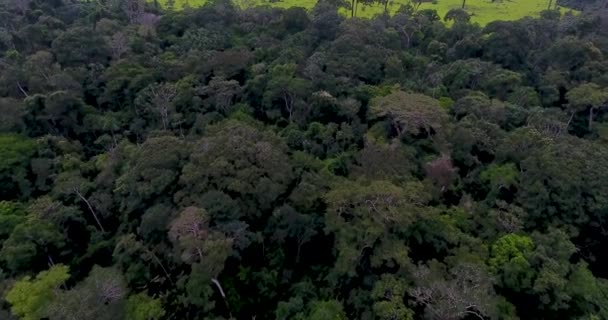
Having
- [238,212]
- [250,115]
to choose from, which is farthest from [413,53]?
[238,212]

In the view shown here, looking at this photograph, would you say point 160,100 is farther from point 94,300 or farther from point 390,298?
point 390,298

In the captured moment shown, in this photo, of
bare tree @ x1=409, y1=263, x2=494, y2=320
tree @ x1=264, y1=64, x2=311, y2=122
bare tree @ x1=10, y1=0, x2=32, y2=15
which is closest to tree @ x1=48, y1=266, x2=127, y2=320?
bare tree @ x1=409, y1=263, x2=494, y2=320

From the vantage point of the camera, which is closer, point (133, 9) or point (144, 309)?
point (144, 309)

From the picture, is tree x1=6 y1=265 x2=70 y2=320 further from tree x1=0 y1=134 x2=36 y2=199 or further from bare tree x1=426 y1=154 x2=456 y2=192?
bare tree x1=426 y1=154 x2=456 y2=192

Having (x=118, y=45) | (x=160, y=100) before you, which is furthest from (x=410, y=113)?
(x=118, y=45)

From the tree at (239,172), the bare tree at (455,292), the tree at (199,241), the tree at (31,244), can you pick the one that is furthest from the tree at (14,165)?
the bare tree at (455,292)

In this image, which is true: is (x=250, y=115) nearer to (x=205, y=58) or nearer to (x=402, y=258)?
(x=205, y=58)
